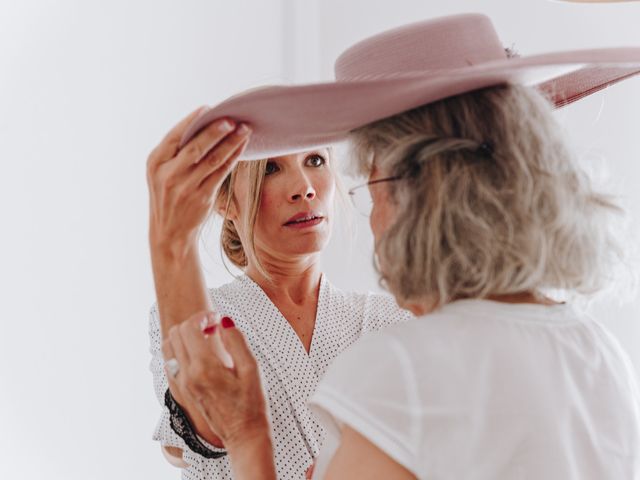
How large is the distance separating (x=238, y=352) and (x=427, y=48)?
41 centimetres

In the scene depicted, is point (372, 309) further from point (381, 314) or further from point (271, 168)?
point (271, 168)

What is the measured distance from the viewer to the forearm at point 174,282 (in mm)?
1046

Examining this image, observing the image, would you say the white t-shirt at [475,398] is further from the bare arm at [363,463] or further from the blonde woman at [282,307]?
the blonde woman at [282,307]

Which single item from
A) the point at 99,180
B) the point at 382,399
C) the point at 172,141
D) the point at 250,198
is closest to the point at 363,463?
the point at 382,399

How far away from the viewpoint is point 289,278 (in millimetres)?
1487

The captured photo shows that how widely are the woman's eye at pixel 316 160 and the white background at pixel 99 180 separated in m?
0.68

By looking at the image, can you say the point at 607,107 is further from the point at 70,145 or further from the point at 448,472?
the point at 448,472

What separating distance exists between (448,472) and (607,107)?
174cm

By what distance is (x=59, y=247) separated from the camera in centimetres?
207

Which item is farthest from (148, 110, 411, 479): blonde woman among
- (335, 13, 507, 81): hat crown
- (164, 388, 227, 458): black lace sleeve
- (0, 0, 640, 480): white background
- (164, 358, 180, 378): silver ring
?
(0, 0, 640, 480): white background

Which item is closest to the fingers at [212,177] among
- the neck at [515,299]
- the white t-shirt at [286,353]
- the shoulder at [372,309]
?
the neck at [515,299]

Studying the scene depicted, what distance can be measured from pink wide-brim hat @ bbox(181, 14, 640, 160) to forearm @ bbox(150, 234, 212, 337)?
0.51ft

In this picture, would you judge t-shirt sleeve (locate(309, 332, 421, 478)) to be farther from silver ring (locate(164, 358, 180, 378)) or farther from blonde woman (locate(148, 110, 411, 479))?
blonde woman (locate(148, 110, 411, 479))

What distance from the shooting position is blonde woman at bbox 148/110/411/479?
4.32 feet
